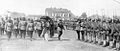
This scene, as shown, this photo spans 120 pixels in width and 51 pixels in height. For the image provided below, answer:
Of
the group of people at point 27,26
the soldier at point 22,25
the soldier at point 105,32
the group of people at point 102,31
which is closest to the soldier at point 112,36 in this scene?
the group of people at point 102,31

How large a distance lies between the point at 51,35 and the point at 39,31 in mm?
741

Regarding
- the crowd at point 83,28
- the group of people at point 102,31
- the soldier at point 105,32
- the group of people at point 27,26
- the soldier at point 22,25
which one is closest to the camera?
the group of people at point 102,31

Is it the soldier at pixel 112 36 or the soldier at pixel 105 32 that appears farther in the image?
the soldier at pixel 105 32

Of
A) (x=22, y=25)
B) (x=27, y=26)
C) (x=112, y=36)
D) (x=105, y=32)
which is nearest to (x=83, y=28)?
(x=105, y=32)

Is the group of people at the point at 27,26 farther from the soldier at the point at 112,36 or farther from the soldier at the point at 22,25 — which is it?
the soldier at the point at 112,36

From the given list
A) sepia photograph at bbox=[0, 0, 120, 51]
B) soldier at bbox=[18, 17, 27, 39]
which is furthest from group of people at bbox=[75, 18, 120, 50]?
A: soldier at bbox=[18, 17, 27, 39]

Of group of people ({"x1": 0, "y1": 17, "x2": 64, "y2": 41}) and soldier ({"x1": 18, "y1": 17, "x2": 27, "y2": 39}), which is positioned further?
soldier ({"x1": 18, "y1": 17, "x2": 27, "y2": 39})

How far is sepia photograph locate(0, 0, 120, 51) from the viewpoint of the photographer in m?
9.79

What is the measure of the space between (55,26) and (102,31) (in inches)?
125

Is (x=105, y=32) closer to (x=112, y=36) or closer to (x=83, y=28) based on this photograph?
(x=112, y=36)

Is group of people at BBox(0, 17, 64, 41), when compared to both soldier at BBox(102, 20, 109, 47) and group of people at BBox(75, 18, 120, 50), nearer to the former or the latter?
group of people at BBox(75, 18, 120, 50)

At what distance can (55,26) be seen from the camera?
12695mm

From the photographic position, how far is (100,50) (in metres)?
9.34

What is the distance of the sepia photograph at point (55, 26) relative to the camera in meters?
9.79
